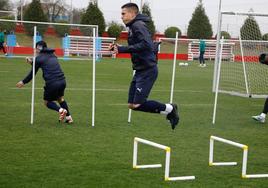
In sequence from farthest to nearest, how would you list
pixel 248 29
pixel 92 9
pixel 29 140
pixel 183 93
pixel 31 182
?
pixel 92 9 → pixel 248 29 → pixel 183 93 → pixel 29 140 → pixel 31 182

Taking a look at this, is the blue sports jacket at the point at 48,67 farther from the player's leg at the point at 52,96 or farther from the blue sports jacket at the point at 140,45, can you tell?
the blue sports jacket at the point at 140,45

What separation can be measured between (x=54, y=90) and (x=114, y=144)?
95.4 inches

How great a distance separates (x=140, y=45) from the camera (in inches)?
310

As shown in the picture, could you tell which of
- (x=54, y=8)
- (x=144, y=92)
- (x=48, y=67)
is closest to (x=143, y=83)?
(x=144, y=92)

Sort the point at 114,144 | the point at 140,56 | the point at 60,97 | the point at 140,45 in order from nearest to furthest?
the point at 140,45 → the point at 140,56 → the point at 114,144 → the point at 60,97

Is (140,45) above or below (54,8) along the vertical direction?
below

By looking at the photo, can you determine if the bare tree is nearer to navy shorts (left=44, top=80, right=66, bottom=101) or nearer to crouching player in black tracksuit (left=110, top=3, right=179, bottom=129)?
navy shorts (left=44, top=80, right=66, bottom=101)

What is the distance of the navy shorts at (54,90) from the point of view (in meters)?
10.7

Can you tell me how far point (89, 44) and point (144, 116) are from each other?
84.6ft

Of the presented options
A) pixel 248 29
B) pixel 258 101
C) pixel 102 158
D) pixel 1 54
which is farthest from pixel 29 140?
pixel 1 54

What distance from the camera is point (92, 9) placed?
4944cm

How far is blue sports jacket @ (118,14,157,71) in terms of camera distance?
7.89 m

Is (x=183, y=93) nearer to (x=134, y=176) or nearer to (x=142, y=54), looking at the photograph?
(x=142, y=54)

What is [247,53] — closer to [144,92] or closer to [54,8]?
[144,92]
